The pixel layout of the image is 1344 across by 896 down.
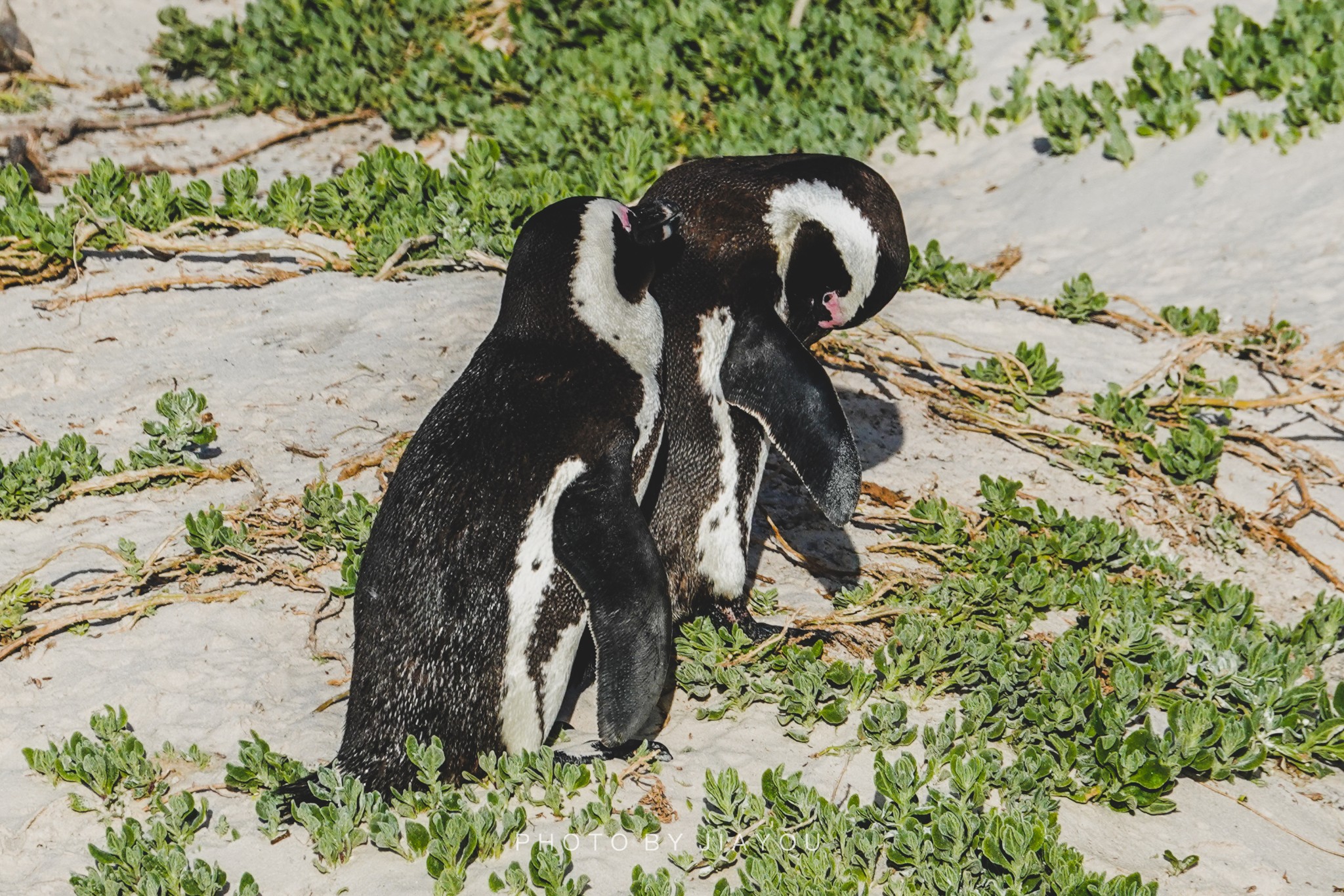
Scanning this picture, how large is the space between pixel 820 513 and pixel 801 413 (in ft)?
2.96

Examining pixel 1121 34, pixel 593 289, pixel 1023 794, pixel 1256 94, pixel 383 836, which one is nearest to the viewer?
pixel 383 836

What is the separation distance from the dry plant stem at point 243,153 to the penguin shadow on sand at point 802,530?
366cm

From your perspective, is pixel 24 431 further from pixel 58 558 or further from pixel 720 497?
pixel 720 497

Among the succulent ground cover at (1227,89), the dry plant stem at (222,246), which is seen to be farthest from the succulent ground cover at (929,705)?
the succulent ground cover at (1227,89)

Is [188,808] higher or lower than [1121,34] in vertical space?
lower

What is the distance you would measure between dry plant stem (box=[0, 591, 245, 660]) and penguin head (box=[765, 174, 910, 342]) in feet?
5.77

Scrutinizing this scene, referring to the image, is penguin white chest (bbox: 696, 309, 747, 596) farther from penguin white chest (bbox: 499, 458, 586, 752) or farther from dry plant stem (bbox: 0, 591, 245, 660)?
dry plant stem (bbox: 0, 591, 245, 660)

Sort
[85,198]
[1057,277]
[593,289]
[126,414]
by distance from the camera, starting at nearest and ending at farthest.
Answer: [593,289] → [126,414] → [85,198] → [1057,277]

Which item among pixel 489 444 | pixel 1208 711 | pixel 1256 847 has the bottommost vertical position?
pixel 1256 847

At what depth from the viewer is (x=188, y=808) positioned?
270 centimetres

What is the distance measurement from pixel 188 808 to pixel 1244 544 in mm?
3376

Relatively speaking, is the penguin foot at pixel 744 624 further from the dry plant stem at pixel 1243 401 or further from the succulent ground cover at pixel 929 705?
the dry plant stem at pixel 1243 401

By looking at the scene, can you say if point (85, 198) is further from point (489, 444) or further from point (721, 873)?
point (721, 873)

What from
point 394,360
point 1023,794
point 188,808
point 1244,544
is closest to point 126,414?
point 394,360
